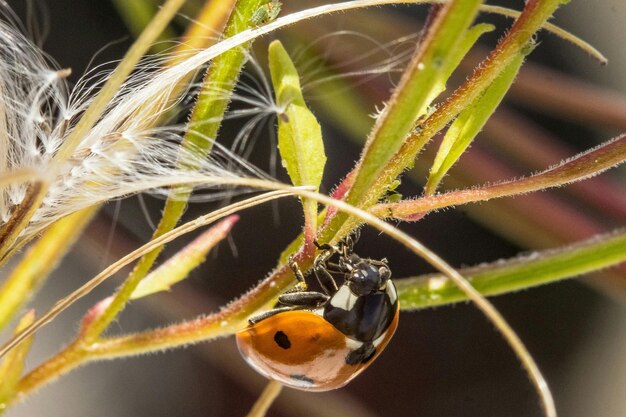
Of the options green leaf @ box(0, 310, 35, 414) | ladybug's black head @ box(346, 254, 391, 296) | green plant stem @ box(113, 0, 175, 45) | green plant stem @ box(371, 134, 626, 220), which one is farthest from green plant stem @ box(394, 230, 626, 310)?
green plant stem @ box(113, 0, 175, 45)

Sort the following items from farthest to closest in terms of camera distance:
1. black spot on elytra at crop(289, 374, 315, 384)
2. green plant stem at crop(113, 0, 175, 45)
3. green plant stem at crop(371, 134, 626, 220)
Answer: green plant stem at crop(113, 0, 175, 45) < black spot on elytra at crop(289, 374, 315, 384) < green plant stem at crop(371, 134, 626, 220)

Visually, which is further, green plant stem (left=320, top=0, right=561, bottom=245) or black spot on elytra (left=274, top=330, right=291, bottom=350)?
black spot on elytra (left=274, top=330, right=291, bottom=350)

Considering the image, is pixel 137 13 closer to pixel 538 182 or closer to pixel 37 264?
pixel 37 264

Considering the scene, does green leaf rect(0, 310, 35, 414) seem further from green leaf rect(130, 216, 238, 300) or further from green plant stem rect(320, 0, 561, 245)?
green plant stem rect(320, 0, 561, 245)

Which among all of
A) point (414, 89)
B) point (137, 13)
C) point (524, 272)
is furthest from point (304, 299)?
point (137, 13)

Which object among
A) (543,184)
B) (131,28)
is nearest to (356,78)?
(131,28)

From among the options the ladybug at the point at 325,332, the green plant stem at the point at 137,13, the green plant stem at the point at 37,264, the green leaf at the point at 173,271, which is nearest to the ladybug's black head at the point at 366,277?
the ladybug at the point at 325,332

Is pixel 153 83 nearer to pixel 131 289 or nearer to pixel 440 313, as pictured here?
pixel 131 289
